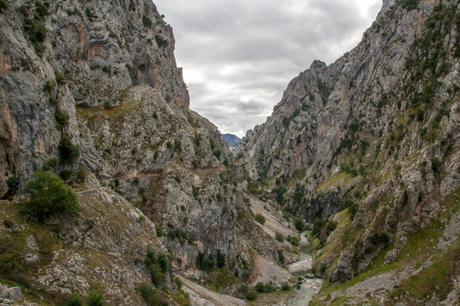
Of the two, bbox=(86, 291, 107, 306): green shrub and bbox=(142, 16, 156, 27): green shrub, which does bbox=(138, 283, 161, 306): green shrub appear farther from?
bbox=(142, 16, 156, 27): green shrub

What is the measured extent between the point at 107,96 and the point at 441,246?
8157 centimetres

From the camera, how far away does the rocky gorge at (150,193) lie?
59438mm

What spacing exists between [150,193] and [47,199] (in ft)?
153

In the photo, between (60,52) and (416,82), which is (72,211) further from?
(416,82)

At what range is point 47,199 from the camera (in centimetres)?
5788

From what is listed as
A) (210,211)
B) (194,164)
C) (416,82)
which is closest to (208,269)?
(210,211)

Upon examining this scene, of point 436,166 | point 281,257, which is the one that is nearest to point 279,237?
point 281,257

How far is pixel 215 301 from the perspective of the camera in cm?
8812

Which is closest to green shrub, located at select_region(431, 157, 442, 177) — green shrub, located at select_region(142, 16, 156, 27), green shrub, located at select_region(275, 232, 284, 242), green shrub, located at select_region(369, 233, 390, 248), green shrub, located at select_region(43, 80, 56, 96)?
green shrub, located at select_region(369, 233, 390, 248)

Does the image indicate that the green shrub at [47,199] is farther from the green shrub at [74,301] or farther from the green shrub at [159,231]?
the green shrub at [159,231]

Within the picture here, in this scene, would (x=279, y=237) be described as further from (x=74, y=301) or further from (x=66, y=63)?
(x=74, y=301)

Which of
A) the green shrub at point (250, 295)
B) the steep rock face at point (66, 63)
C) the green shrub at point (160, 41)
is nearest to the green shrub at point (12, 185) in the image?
the steep rock face at point (66, 63)

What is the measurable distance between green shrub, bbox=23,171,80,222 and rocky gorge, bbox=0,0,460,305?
0.59ft

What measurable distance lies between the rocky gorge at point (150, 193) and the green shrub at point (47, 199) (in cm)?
18
